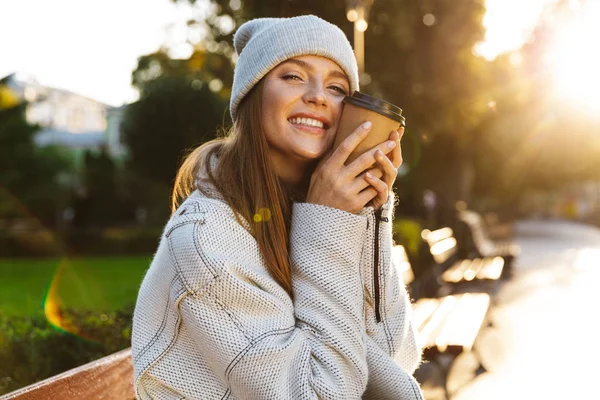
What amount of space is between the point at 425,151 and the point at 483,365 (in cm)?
1512

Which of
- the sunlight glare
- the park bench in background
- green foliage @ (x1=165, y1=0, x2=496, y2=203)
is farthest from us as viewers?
the sunlight glare

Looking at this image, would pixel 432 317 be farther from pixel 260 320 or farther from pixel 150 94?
pixel 150 94

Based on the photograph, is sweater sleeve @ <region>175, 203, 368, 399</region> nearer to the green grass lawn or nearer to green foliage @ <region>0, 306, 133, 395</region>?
green foliage @ <region>0, 306, 133, 395</region>

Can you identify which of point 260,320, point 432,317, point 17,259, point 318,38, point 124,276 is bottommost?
point 17,259

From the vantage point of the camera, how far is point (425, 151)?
21078mm

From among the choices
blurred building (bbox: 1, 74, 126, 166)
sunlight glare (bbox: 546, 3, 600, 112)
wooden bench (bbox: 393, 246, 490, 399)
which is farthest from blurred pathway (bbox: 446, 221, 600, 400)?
blurred building (bbox: 1, 74, 126, 166)

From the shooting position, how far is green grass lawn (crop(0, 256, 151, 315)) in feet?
36.8

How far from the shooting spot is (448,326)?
220 inches

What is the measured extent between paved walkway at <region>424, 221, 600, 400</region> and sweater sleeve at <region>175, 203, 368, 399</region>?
399cm

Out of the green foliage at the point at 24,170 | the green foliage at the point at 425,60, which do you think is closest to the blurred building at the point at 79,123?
the green foliage at the point at 24,170

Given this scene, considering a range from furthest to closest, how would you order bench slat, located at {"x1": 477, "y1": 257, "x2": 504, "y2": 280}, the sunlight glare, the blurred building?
the blurred building < the sunlight glare < bench slat, located at {"x1": 477, "y1": 257, "x2": 504, "y2": 280}

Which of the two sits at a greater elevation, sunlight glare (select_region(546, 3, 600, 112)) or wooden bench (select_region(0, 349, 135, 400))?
sunlight glare (select_region(546, 3, 600, 112))

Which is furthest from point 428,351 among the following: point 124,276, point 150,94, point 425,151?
point 150,94

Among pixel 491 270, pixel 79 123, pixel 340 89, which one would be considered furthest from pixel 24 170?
pixel 79 123
